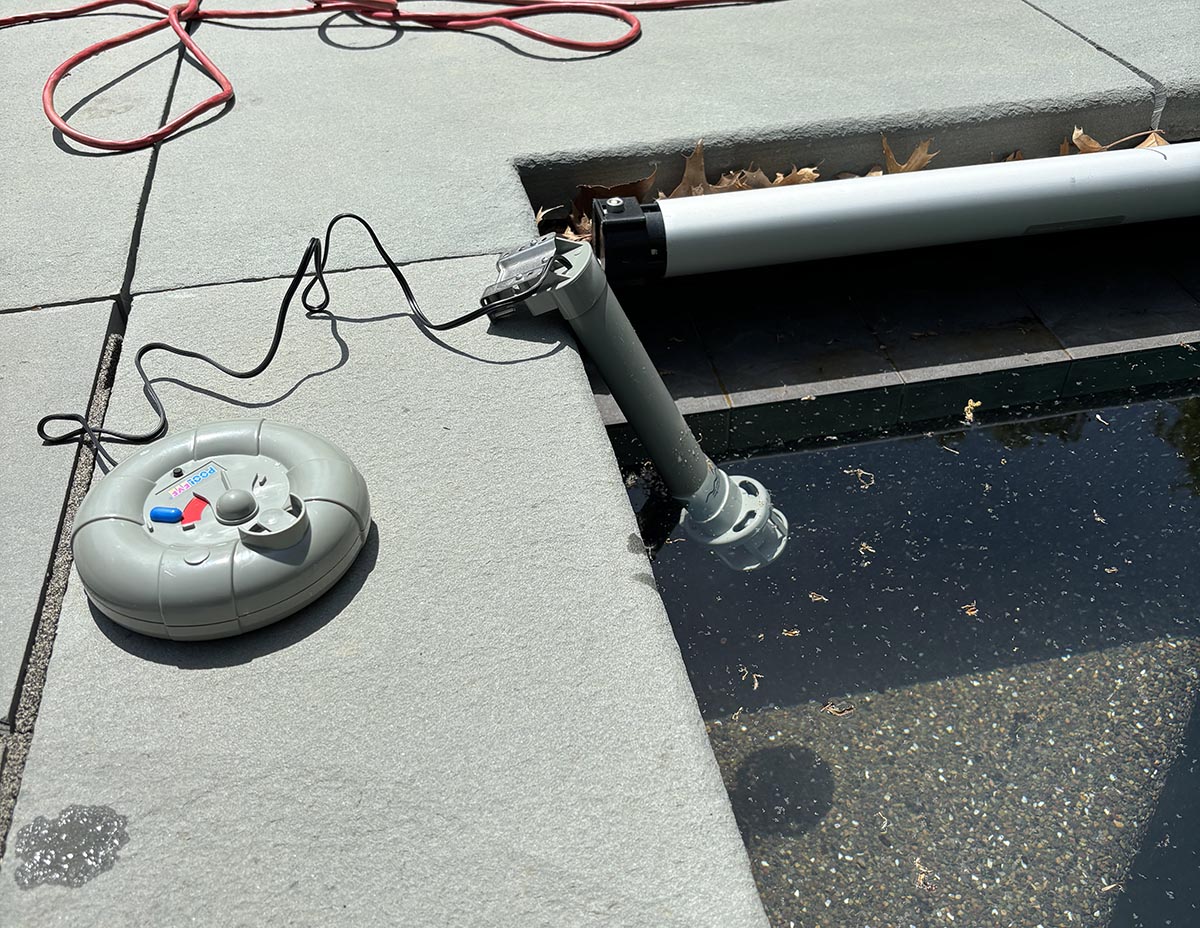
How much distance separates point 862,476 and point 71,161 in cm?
219

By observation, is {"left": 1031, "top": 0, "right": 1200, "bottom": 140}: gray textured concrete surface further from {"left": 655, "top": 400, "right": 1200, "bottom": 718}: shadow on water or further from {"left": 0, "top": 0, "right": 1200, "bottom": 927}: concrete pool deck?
{"left": 655, "top": 400, "right": 1200, "bottom": 718}: shadow on water

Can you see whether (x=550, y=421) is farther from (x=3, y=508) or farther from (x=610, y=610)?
(x=3, y=508)

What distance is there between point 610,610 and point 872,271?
1.68 meters

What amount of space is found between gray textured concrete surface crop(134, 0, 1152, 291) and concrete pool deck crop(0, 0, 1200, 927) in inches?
0.5

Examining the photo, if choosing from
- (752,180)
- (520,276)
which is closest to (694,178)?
(752,180)

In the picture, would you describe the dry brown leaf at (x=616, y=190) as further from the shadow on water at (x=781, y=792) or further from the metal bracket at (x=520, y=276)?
the shadow on water at (x=781, y=792)

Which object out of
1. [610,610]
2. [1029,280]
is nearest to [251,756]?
[610,610]

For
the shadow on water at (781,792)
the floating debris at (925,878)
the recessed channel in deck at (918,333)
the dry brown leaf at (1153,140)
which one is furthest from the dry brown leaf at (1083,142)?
the floating debris at (925,878)

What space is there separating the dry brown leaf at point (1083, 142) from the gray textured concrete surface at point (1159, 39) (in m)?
0.24

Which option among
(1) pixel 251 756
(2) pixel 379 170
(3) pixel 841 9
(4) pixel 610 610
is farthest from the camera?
(3) pixel 841 9

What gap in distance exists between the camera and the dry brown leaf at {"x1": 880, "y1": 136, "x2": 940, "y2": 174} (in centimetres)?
271

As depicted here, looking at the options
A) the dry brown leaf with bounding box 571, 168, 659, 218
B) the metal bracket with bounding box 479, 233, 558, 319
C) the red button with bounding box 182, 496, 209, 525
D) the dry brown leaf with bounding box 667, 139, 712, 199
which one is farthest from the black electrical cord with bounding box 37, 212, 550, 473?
the dry brown leaf with bounding box 667, 139, 712, 199

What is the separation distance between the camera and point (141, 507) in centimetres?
155

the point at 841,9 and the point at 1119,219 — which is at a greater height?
the point at 841,9
